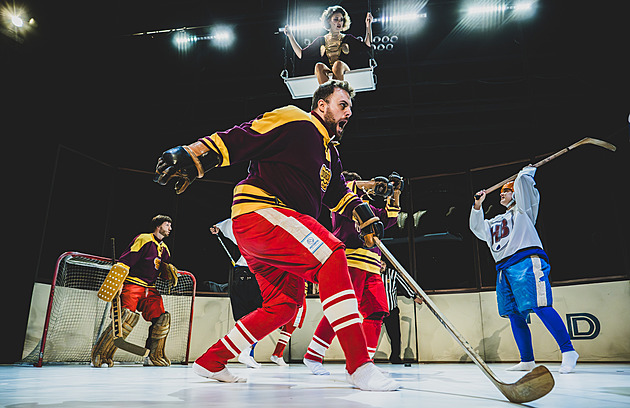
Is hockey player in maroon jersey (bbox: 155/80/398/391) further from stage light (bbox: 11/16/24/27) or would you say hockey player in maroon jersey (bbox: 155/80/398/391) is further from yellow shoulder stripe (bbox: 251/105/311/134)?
stage light (bbox: 11/16/24/27)

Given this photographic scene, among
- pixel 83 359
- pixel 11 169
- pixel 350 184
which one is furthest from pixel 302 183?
pixel 83 359

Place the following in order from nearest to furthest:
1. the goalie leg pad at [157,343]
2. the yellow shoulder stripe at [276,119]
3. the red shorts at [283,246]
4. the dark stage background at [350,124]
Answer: the red shorts at [283,246]
the yellow shoulder stripe at [276,119]
the goalie leg pad at [157,343]
the dark stage background at [350,124]

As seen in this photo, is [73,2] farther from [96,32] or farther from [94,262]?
[94,262]

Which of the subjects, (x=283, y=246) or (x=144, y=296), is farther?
(x=144, y=296)

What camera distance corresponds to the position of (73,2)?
4762mm

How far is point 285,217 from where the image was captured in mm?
1659

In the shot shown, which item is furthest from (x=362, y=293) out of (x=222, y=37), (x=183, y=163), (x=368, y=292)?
(x=222, y=37)

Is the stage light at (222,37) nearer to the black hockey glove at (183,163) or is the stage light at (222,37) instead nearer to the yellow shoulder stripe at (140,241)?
the yellow shoulder stripe at (140,241)

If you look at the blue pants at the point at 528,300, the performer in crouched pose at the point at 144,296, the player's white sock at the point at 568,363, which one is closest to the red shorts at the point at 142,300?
the performer in crouched pose at the point at 144,296

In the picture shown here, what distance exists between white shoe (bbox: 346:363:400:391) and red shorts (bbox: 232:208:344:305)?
40 cm

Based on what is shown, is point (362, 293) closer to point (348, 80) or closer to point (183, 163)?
point (183, 163)

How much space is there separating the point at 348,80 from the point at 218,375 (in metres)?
3.51

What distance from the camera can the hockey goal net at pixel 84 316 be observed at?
4980mm

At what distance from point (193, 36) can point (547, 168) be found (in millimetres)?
5869
